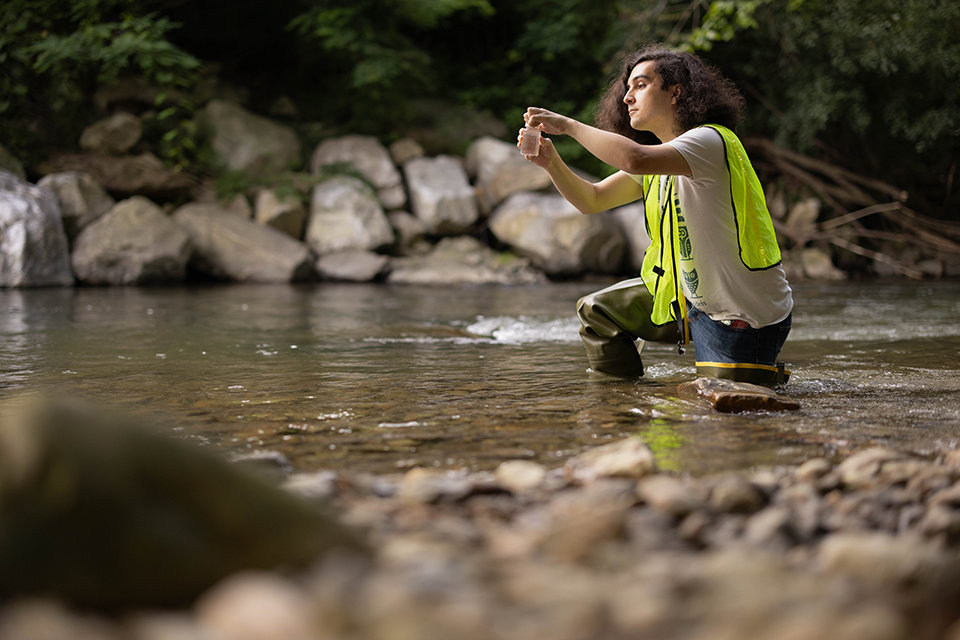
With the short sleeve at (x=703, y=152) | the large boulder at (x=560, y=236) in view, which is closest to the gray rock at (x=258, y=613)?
the short sleeve at (x=703, y=152)

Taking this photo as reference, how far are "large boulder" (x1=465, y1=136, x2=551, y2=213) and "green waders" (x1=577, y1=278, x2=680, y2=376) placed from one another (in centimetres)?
901

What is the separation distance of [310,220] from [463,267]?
2.66m

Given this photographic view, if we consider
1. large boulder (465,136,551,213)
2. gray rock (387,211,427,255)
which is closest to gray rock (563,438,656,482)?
gray rock (387,211,427,255)

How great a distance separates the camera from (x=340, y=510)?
1.52 metres

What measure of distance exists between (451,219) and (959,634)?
11.4 metres

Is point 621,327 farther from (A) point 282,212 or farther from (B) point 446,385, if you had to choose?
(A) point 282,212

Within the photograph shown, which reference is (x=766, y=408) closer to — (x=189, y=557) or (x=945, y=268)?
(x=189, y=557)

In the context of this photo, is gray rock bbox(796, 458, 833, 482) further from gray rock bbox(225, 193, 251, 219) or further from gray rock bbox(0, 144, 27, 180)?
gray rock bbox(0, 144, 27, 180)

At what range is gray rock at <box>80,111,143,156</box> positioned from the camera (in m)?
11.5

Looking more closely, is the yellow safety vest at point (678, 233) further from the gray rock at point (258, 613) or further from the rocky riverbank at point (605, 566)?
the gray rock at point (258, 613)

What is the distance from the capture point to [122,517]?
117 centimetres

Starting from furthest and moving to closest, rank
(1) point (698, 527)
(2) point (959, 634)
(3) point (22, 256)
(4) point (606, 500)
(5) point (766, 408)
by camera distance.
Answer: (3) point (22, 256)
(5) point (766, 408)
(4) point (606, 500)
(1) point (698, 527)
(2) point (959, 634)

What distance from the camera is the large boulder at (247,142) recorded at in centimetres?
1257

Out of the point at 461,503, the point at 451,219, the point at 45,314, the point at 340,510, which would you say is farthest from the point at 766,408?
the point at 451,219
